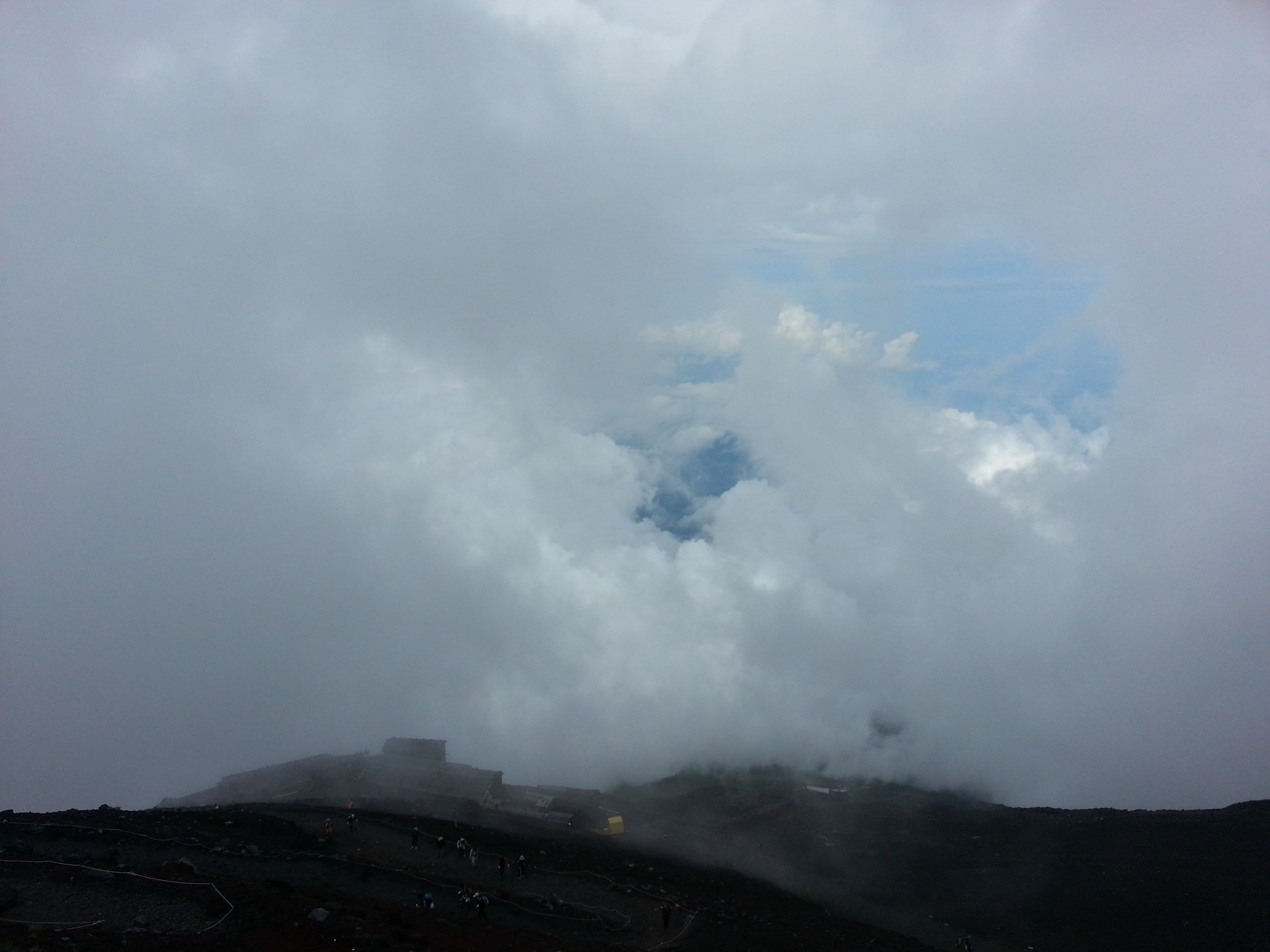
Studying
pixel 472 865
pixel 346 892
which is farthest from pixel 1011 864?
pixel 346 892

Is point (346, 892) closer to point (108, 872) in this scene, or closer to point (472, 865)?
point (472, 865)

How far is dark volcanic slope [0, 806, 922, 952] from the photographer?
24.0 metres

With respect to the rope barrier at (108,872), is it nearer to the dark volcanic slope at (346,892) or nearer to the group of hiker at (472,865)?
the dark volcanic slope at (346,892)

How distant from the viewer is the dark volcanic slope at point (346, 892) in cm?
2403

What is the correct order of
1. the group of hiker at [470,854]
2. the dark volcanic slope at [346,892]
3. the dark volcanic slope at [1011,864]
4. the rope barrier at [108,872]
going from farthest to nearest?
the dark volcanic slope at [1011,864], the group of hiker at [470,854], the rope barrier at [108,872], the dark volcanic slope at [346,892]

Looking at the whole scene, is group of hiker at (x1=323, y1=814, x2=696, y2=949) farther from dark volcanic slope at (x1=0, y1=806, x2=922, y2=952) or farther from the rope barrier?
the rope barrier

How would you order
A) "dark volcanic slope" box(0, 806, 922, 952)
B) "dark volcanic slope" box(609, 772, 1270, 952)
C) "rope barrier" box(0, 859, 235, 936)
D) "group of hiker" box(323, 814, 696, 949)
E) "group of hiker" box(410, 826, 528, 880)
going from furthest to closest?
"dark volcanic slope" box(609, 772, 1270, 952)
"group of hiker" box(410, 826, 528, 880)
"group of hiker" box(323, 814, 696, 949)
"rope barrier" box(0, 859, 235, 936)
"dark volcanic slope" box(0, 806, 922, 952)

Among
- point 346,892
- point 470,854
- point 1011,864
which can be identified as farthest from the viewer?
point 1011,864

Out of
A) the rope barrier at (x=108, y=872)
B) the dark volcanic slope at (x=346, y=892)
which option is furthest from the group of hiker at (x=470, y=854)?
the rope barrier at (x=108, y=872)

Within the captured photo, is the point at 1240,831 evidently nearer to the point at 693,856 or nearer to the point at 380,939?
the point at 693,856

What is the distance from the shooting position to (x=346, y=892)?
28.7 metres

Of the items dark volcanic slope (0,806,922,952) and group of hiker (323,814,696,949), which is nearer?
dark volcanic slope (0,806,922,952)

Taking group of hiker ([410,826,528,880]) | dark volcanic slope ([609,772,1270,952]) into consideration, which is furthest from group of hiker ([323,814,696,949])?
dark volcanic slope ([609,772,1270,952])

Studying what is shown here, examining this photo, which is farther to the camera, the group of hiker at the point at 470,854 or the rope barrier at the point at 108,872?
the group of hiker at the point at 470,854
